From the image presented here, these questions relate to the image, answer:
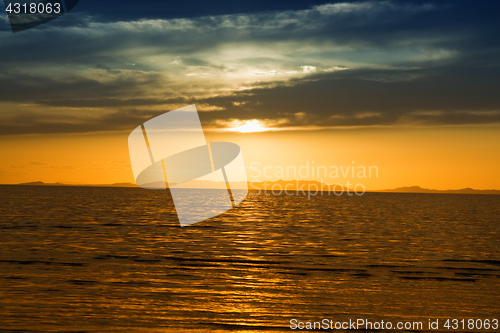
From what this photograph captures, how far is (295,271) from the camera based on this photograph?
74.6 ft

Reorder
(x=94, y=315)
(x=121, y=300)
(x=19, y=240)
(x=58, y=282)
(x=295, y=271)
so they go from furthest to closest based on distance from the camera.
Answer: (x=19, y=240) → (x=295, y=271) → (x=58, y=282) → (x=121, y=300) → (x=94, y=315)

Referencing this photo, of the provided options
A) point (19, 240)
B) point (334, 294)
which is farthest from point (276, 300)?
point (19, 240)

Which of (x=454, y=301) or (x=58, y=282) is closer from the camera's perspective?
(x=454, y=301)

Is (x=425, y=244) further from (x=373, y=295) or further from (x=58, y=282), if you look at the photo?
(x=58, y=282)

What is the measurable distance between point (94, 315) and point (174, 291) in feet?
13.6

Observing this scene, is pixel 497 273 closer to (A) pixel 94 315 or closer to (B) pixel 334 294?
(B) pixel 334 294

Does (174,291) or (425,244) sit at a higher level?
(174,291)

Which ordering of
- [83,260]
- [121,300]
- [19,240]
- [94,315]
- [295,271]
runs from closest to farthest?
[94,315], [121,300], [295,271], [83,260], [19,240]

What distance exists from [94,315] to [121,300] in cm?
195

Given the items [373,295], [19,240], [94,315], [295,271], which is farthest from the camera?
[19,240]

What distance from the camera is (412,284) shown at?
65.8ft

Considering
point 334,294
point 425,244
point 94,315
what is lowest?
point 425,244

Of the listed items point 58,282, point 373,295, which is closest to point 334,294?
point 373,295

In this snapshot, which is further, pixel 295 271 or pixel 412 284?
pixel 295 271
